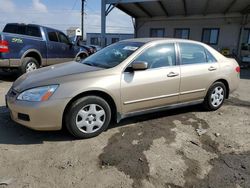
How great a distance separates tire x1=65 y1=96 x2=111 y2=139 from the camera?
331cm

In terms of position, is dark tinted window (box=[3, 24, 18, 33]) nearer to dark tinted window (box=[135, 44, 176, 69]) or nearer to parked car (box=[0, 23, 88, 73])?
parked car (box=[0, 23, 88, 73])

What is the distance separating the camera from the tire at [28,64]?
7.41 meters

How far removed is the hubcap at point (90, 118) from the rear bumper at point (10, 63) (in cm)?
478

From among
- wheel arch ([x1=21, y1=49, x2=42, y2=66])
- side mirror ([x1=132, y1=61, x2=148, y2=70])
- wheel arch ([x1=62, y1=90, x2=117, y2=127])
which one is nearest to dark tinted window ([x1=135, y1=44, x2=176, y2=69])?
side mirror ([x1=132, y1=61, x2=148, y2=70])

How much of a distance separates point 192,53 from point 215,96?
3.69 feet

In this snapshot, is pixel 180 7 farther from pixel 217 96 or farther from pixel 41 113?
pixel 41 113

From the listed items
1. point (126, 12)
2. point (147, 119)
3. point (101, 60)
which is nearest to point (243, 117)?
point (147, 119)

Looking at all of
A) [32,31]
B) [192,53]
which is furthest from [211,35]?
A: [192,53]

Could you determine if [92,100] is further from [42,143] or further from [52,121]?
[42,143]

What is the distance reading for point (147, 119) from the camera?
4410 mm

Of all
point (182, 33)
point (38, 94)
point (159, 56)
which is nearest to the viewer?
point (38, 94)

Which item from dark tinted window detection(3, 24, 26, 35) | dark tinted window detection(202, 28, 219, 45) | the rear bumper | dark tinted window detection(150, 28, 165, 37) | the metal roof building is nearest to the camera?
→ the rear bumper

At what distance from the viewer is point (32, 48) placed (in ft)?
25.3

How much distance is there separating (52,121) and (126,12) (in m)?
15.8
